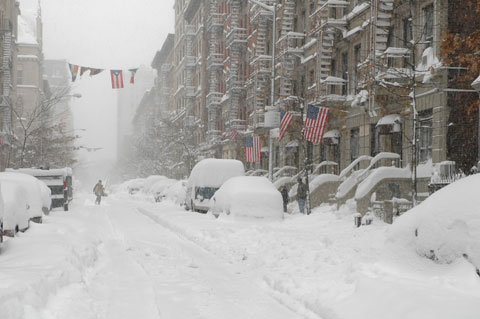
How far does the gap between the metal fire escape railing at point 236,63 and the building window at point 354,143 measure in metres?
20.2

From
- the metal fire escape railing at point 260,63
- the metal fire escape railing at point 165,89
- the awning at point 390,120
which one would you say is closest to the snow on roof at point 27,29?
the metal fire escape railing at point 165,89

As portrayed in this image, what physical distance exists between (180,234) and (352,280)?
985 centimetres

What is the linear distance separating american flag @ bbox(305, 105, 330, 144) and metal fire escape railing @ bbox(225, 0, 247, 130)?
2348 cm

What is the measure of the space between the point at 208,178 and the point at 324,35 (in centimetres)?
974

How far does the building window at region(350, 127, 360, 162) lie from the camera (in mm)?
28797

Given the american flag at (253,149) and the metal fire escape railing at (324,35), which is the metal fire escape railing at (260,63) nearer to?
the american flag at (253,149)

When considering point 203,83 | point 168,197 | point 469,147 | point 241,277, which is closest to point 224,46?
point 203,83

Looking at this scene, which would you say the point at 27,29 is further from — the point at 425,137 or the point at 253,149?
the point at 425,137

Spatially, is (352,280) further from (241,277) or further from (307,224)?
(307,224)

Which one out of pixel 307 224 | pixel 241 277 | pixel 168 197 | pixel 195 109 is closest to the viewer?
pixel 241 277

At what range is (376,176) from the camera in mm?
22391

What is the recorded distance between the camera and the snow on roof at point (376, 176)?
2216cm

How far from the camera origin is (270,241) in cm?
1390

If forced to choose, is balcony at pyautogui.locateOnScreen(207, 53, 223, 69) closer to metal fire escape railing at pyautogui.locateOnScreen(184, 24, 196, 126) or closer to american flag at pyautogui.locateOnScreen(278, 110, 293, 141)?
metal fire escape railing at pyautogui.locateOnScreen(184, 24, 196, 126)
